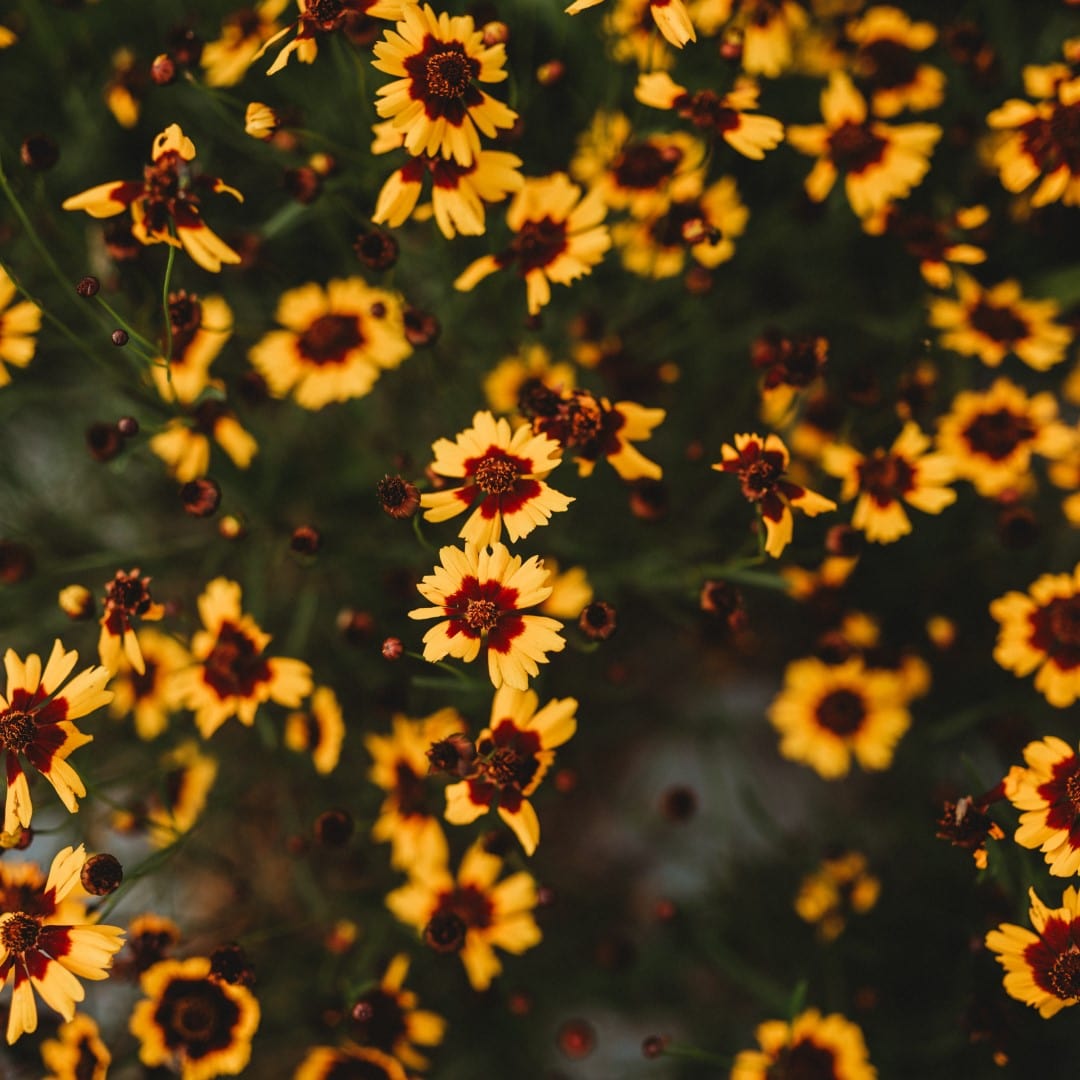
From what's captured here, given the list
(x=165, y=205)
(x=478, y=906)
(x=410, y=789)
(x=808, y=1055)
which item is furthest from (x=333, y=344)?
(x=808, y=1055)

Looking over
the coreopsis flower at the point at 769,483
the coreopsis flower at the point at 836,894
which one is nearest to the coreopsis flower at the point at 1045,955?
the coreopsis flower at the point at 836,894

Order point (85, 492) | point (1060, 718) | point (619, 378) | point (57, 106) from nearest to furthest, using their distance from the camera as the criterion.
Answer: point (619, 378), point (1060, 718), point (57, 106), point (85, 492)

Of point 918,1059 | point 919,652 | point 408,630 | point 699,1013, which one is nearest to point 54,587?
point 408,630

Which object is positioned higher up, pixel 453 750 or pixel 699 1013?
pixel 453 750

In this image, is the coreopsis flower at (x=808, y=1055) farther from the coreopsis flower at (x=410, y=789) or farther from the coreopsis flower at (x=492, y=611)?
the coreopsis flower at (x=492, y=611)

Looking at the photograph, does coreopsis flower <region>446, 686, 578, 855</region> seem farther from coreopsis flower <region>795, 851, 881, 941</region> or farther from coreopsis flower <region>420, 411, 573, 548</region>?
coreopsis flower <region>795, 851, 881, 941</region>

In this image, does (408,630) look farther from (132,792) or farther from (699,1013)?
(699,1013)

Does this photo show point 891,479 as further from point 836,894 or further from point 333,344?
point 333,344
